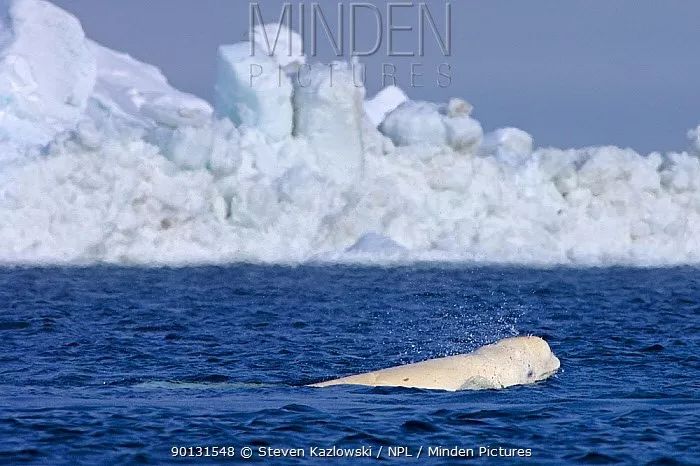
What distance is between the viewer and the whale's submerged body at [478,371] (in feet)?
48.7

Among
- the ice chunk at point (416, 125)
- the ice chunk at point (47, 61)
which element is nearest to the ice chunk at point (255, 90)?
the ice chunk at point (416, 125)

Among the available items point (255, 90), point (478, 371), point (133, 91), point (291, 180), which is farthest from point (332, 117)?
point (478, 371)

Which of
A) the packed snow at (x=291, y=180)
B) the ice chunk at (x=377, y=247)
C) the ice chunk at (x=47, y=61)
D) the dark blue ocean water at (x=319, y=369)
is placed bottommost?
the dark blue ocean water at (x=319, y=369)

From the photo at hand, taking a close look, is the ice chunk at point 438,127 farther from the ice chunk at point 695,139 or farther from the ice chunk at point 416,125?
the ice chunk at point 695,139

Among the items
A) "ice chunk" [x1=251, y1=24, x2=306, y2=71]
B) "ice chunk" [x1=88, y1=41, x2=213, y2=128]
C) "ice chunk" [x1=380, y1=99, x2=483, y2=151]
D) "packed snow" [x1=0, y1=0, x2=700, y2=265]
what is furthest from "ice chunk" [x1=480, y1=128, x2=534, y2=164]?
"ice chunk" [x1=88, y1=41, x2=213, y2=128]

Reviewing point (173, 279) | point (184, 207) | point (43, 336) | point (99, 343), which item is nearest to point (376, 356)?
point (99, 343)

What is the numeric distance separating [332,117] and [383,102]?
17172mm

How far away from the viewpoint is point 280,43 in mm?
50750

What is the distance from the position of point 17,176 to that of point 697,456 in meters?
33.8

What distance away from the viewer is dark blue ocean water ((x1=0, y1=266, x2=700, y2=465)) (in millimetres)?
11633

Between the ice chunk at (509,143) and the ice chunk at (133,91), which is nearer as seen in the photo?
the ice chunk at (509,143)

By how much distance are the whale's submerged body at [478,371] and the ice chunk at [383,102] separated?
150 feet

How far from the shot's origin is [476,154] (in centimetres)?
5075

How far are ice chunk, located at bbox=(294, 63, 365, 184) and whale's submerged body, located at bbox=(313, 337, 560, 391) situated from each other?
1172 inches
